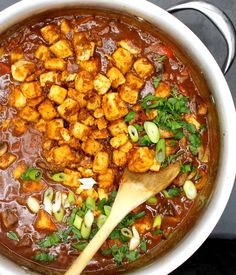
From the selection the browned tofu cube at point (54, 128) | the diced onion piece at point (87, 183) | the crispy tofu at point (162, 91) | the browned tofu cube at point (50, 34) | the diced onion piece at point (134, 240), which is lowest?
the diced onion piece at point (134, 240)

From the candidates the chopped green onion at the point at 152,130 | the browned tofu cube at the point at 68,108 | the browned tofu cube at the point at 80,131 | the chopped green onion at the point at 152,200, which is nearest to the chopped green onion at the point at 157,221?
the chopped green onion at the point at 152,200

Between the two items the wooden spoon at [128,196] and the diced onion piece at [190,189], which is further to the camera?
→ the diced onion piece at [190,189]

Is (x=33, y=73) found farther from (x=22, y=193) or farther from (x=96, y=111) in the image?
(x=22, y=193)

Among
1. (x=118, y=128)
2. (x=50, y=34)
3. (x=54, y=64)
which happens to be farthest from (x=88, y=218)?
(x=50, y=34)

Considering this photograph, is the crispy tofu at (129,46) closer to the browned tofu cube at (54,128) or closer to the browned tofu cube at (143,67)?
the browned tofu cube at (143,67)

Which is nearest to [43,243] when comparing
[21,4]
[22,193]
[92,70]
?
[22,193]

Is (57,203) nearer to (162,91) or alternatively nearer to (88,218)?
(88,218)

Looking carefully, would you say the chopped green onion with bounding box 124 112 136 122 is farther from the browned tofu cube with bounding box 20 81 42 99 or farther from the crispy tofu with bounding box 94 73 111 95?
the browned tofu cube with bounding box 20 81 42 99

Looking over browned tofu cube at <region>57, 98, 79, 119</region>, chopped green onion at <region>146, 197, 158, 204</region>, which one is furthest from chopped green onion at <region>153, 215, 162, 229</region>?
browned tofu cube at <region>57, 98, 79, 119</region>
